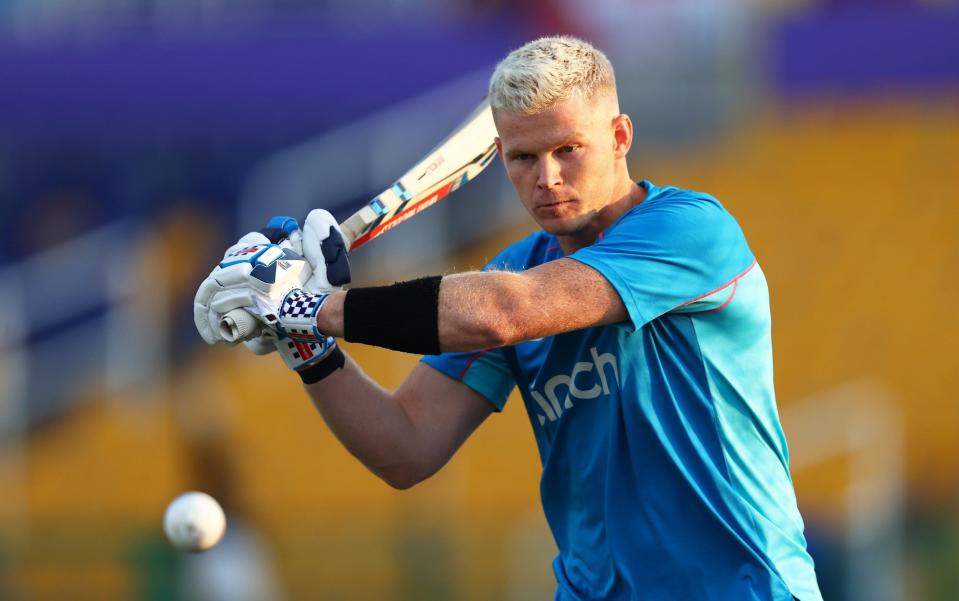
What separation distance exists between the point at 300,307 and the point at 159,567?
5671 millimetres

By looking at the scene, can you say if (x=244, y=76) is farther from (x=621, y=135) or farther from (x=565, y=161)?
(x=565, y=161)

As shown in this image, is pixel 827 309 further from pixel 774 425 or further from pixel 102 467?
pixel 774 425

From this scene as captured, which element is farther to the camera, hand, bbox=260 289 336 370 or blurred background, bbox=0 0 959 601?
blurred background, bbox=0 0 959 601

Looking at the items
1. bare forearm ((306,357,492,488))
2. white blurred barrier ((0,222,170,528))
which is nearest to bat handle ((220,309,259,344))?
bare forearm ((306,357,492,488))

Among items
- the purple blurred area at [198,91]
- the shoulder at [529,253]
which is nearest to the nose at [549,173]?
the shoulder at [529,253]

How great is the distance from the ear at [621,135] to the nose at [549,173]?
0.74 ft

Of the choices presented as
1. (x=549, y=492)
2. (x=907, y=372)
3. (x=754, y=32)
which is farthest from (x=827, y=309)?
(x=549, y=492)

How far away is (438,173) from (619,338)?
1.04m

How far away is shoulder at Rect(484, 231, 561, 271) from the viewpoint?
3543mm

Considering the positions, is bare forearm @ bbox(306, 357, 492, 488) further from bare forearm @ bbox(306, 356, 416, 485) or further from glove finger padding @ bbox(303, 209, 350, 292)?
glove finger padding @ bbox(303, 209, 350, 292)

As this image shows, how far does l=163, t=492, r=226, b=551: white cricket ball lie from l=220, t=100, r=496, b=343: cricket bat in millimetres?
1258

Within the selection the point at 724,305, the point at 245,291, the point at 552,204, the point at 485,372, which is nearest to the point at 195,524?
the point at 485,372

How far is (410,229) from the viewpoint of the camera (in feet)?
32.8

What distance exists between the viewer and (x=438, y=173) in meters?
3.93
